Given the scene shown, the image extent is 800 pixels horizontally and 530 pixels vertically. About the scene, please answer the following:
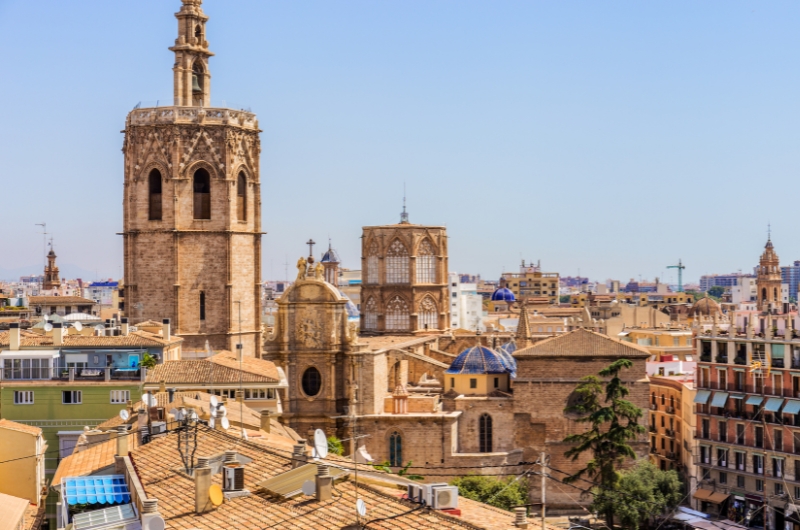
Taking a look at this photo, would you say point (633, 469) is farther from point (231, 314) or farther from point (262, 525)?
point (262, 525)

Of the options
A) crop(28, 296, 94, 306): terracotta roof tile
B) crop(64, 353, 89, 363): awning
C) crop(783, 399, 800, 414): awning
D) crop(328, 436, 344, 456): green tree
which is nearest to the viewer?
crop(64, 353, 89, 363): awning

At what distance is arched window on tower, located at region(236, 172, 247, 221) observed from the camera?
58719 millimetres

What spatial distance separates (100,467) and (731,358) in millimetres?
34307

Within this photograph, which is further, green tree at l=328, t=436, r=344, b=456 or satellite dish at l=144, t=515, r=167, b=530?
green tree at l=328, t=436, r=344, b=456

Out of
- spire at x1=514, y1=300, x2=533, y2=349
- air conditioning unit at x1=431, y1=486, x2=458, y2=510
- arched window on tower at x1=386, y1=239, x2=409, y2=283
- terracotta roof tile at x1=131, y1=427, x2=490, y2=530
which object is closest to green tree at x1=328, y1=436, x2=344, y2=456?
spire at x1=514, y1=300, x2=533, y2=349

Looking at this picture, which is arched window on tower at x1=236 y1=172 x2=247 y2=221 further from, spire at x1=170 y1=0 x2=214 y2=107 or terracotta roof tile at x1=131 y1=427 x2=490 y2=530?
terracotta roof tile at x1=131 y1=427 x2=490 y2=530

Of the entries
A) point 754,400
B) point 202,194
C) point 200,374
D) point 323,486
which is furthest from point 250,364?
point 323,486

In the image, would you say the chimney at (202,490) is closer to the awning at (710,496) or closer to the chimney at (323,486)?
the chimney at (323,486)

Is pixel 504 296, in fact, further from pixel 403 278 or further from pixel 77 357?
pixel 77 357

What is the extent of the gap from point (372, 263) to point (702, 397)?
2489 centimetres

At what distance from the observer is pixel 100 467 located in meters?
26.6

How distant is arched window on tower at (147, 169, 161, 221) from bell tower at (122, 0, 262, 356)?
0.13 ft

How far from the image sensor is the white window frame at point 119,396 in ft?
132

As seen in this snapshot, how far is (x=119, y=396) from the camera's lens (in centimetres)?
4034
